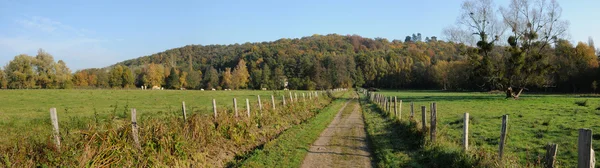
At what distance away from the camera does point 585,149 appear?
17.2 feet

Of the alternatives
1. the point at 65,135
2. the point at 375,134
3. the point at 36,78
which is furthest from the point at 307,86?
the point at 65,135

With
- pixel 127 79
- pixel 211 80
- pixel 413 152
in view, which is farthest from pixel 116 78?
pixel 413 152

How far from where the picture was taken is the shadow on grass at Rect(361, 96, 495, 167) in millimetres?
8516

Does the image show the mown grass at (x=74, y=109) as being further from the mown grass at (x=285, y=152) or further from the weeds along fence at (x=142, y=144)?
the mown grass at (x=285, y=152)

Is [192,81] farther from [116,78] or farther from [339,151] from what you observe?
[339,151]

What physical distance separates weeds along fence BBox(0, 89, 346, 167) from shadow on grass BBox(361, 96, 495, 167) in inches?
169

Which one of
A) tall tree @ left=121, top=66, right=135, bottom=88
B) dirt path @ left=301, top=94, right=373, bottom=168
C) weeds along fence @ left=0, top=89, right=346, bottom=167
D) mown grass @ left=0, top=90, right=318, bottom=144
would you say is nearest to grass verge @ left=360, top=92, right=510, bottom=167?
dirt path @ left=301, top=94, right=373, bottom=168

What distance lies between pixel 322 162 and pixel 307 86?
102m

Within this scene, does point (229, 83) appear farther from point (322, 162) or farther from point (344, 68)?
point (322, 162)

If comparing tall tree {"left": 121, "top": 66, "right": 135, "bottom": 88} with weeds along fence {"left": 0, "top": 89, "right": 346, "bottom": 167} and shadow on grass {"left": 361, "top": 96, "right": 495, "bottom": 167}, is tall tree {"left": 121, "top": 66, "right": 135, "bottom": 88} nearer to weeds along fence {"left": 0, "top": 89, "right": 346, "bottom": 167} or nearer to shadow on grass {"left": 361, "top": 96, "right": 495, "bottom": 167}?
weeds along fence {"left": 0, "top": 89, "right": 346, "bottom": 167}

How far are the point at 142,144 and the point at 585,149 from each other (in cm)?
876

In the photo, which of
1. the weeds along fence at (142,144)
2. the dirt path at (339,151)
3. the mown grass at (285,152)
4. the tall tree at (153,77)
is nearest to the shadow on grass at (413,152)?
the dirt path at (339,151)

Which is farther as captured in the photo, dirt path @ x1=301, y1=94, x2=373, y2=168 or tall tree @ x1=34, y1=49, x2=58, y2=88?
tall tree @ x1=34, y1=49, x2=58, y2=88

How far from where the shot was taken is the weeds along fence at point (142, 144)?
6691 mm
